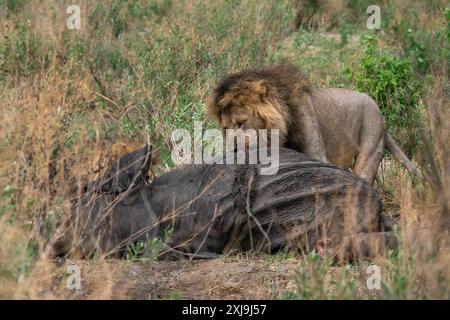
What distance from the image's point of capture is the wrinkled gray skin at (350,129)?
823 cm

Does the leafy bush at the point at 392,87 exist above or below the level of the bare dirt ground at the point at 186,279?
above

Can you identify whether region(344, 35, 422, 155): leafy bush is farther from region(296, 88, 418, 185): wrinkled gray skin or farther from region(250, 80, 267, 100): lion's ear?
region(250, 80, 267, 100): lion's ear

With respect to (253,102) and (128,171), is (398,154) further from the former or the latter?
(128,171)

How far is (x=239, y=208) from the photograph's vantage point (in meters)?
6.98

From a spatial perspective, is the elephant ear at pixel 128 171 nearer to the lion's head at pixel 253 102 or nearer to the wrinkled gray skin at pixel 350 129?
the lion's head at pixel 253 102

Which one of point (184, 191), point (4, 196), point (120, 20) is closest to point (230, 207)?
point (184, 191)

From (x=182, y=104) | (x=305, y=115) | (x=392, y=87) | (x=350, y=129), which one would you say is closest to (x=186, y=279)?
(x=305, y=115)

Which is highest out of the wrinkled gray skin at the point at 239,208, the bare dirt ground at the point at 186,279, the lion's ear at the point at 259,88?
the lion's ear at the point at 259,88

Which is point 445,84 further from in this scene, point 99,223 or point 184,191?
point 99,223

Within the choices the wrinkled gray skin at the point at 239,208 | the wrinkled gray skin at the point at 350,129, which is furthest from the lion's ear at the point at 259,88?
the wrinkled gray skin at the point at 239,208

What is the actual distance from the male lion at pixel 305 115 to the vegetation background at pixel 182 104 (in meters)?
0.40

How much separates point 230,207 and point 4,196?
1.62m

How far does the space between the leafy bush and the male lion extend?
0.92m

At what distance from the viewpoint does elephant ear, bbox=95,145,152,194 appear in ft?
22.1
